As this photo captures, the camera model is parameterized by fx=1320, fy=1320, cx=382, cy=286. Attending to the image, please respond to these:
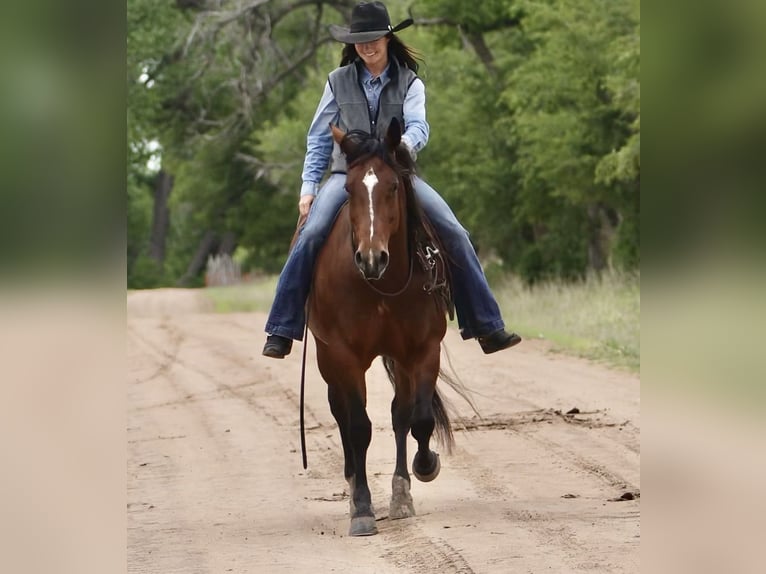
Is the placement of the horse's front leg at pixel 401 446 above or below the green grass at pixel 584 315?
above

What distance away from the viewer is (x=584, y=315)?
1941 cm

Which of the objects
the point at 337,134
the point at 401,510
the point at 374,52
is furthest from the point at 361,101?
the point at 401,510

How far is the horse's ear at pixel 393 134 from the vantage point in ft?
22.8

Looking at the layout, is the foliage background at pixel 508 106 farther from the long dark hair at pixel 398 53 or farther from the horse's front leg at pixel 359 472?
the horse's front leg at pixel 359 472

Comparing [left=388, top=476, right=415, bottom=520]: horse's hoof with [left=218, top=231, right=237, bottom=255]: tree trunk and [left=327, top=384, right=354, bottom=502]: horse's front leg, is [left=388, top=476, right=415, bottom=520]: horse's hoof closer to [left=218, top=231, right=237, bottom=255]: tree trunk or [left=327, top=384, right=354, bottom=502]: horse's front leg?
[left=327, top=384, right=354, bottom=502]: horse's front leg

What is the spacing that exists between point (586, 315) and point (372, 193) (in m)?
13.1

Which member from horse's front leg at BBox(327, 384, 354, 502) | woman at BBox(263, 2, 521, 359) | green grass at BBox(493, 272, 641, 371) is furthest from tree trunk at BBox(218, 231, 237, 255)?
woman at BBox(263, 2, 521, 359)

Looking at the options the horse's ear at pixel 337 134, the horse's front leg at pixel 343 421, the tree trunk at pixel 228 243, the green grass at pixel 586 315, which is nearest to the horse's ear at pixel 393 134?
the horse's ear at pixel 337 134

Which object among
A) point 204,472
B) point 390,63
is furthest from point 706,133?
point 204,472

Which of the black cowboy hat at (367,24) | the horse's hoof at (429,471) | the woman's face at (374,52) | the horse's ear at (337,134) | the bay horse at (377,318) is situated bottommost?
the horse's hoof at (429,471)

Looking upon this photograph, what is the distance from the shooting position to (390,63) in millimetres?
7727

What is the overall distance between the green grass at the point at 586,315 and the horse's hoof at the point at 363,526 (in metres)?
7.89

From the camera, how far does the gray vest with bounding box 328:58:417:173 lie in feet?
25.0

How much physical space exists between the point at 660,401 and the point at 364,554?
479 cm
